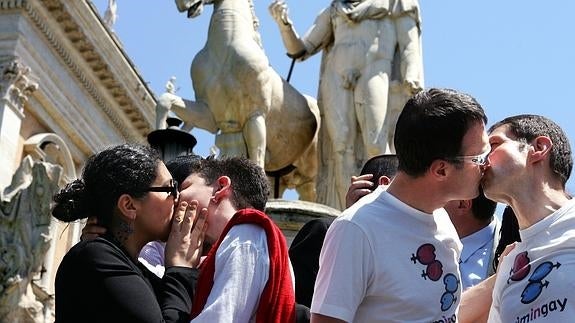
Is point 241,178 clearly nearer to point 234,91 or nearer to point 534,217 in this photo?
point 534,217

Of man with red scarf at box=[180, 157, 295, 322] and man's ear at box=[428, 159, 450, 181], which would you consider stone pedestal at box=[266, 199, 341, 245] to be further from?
man's ear at box=[428, 159, 450, 181]

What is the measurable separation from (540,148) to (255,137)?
6895mm

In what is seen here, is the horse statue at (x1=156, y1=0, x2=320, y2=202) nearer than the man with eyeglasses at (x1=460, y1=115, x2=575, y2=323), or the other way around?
the man with eyeglasses at (x1=460, y1=115, x2=575, y2=323)

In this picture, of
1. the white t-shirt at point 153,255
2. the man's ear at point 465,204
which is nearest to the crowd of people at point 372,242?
the white t-shirt at point 153,255

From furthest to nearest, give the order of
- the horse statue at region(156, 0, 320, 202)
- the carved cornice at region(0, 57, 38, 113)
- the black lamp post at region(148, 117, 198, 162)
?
the carved cornice at region(0, 57, 38, 113) < the horse statue at region(156, 0, 320, 202) < the black lamp post at region(148, 117, 198, 162)

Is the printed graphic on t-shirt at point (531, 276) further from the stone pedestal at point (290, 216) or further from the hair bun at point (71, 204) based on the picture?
the stone pedestal at point (290, 216)

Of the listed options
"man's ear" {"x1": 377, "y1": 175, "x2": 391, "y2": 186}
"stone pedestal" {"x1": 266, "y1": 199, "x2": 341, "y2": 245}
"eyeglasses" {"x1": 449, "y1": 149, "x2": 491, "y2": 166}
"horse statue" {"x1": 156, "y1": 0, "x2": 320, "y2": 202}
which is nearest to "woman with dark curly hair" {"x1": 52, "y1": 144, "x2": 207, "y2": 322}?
"man's ear" {"x1": 377, "y1": 175, "x2": 391, "y2": 186}

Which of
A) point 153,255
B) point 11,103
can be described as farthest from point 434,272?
point 11,103

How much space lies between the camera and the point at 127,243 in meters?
4.11

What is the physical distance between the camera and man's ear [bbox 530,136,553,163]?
3.92 m

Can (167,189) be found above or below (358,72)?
above

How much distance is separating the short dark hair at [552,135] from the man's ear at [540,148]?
0.05 feet

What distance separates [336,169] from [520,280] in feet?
24.5

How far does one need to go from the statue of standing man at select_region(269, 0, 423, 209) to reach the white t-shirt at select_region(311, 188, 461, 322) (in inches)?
286
